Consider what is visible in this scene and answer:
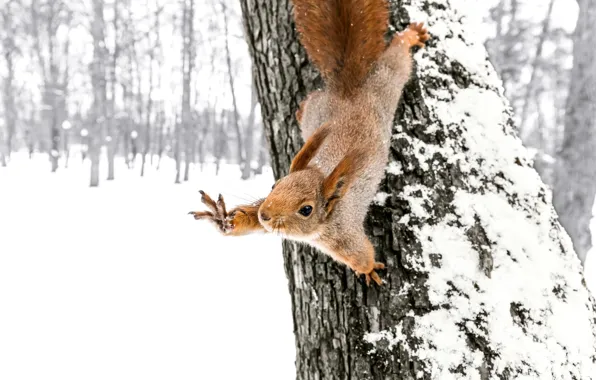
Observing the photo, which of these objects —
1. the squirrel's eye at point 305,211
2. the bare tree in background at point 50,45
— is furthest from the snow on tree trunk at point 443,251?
the bare tree in background at point 50,45

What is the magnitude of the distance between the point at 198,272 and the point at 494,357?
691 cm

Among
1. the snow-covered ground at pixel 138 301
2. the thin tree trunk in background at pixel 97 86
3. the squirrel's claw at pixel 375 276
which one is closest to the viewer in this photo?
the squirrel's claw at pixel 375 276

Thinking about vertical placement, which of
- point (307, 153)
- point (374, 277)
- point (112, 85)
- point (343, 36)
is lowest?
point (374, 277)

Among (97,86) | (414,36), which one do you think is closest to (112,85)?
(97,86)

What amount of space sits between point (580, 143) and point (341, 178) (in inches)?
192

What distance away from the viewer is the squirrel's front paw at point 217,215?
1151mm

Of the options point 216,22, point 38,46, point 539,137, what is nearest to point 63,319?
point 216,22

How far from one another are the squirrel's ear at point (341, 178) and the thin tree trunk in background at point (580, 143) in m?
4.78

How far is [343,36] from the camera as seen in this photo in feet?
3.73

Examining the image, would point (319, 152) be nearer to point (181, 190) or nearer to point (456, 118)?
point (456, 118)

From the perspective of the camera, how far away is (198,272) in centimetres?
773

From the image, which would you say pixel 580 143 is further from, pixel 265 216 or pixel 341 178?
pixel 265 216

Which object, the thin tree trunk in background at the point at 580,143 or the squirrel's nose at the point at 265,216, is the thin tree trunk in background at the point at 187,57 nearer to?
the thin tree trunk in background at the point at 580,143

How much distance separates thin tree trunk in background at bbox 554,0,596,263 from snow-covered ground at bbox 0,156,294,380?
3.28m
